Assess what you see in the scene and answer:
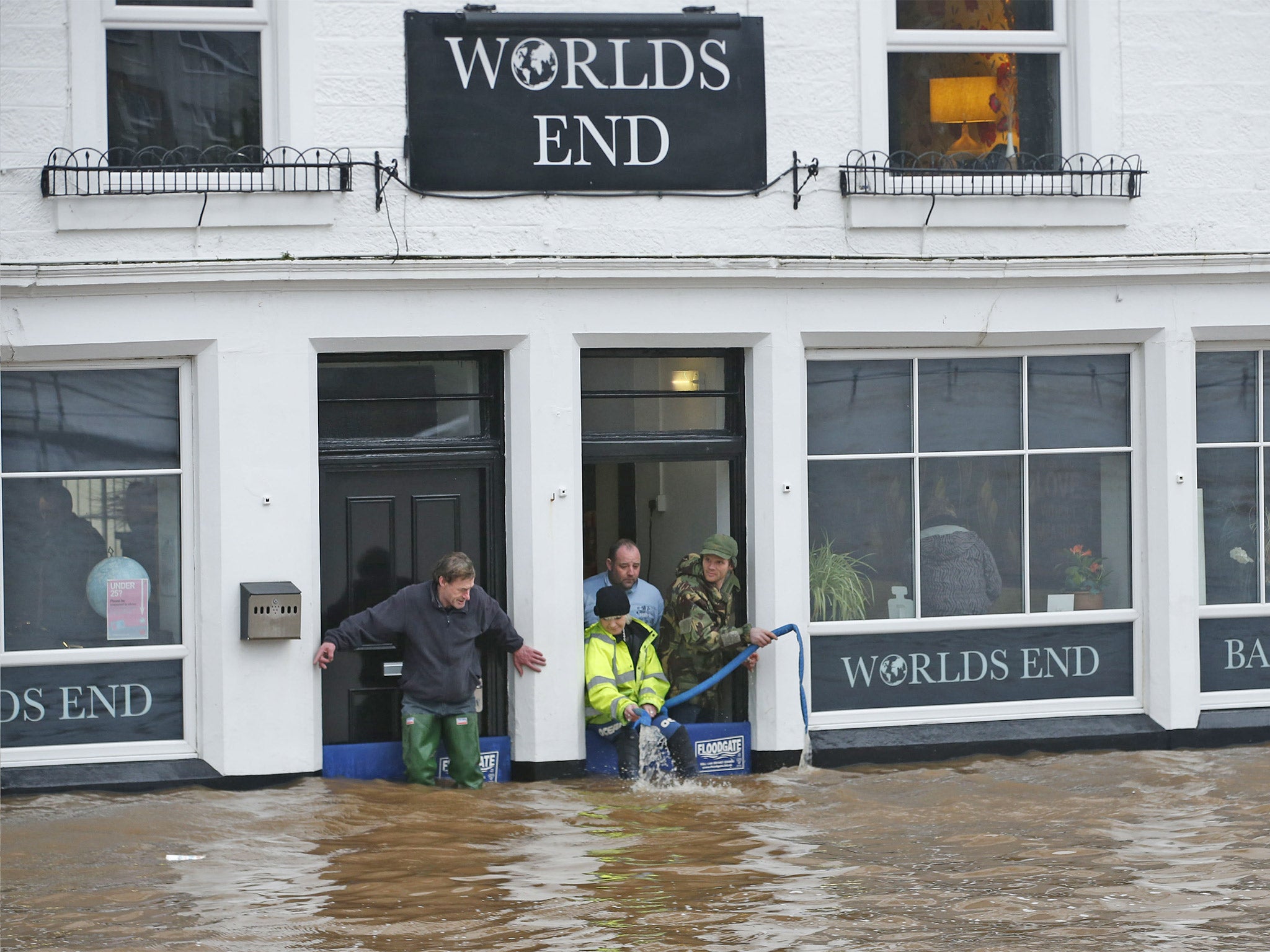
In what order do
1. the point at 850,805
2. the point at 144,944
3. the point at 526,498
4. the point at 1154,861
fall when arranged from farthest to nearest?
the point at 526,498, the point at 850,805, the point at 1154,861, the point at 144,944

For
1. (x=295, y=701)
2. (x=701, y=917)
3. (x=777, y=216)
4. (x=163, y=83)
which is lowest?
(x=701, y=917)

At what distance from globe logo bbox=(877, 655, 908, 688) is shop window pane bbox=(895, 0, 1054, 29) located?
4054 mm

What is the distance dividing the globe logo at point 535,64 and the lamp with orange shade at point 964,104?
2.47 metres

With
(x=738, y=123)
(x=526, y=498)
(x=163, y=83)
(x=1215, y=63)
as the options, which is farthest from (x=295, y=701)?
(x=1215, y=63)

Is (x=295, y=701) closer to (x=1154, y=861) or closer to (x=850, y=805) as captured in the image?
(x=850, y=805)

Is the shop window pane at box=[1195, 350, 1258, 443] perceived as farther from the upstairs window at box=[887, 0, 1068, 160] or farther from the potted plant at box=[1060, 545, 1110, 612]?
the upstairs window at box=[887, 0, 1068, 160]

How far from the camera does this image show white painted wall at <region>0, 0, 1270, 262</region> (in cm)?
962

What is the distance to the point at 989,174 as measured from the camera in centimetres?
1052

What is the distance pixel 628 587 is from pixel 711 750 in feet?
3.77

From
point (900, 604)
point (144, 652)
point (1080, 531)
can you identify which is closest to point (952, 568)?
point (900, 604)

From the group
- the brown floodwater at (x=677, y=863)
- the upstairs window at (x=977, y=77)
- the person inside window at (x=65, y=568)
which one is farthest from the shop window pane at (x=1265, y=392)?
the person inside window at (x=65, y=568)

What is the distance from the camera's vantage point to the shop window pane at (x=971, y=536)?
35.6 feet

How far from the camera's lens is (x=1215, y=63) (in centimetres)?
1077

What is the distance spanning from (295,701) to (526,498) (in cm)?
182
